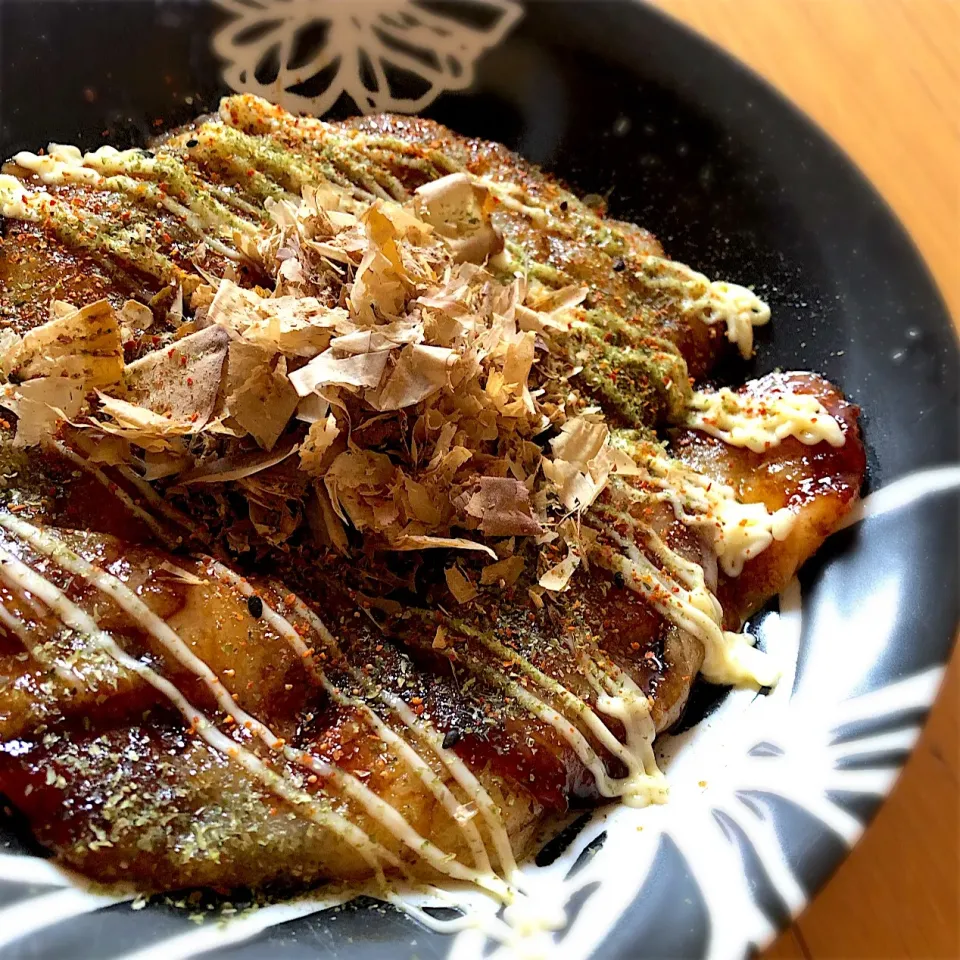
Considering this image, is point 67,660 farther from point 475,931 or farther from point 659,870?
point 659,870

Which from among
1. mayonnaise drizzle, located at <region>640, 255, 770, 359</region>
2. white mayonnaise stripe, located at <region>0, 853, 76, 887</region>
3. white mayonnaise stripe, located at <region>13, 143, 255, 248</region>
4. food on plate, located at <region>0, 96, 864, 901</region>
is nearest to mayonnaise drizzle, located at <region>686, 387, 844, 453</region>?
food on plate, located at <region>0, 96, 864, 901</region>

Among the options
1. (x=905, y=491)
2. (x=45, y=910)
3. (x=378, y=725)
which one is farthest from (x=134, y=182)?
(x=905, y=491)

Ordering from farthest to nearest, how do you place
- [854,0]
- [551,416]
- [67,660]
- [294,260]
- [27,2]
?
[854,0], [27,2], [551,416], [294,260], [67,660]

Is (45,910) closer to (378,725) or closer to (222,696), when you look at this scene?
(222,696)

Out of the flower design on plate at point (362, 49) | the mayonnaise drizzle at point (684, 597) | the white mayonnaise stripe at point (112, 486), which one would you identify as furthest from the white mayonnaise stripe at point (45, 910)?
the flower design on plate at point (362, 49)

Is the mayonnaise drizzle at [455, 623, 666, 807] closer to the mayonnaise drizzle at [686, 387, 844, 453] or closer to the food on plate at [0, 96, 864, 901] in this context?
→ the food on plate at [0, 96, 864, 901]

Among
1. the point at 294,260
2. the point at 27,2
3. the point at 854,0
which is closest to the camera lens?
the point at 294,260

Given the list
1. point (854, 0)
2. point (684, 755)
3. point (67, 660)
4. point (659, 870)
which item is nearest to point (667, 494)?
point (684, 755)
